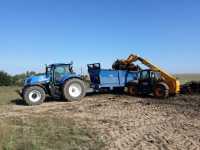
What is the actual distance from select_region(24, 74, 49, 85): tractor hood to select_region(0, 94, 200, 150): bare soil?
1320 mm

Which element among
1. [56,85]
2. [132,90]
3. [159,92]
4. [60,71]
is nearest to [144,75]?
[132,90]

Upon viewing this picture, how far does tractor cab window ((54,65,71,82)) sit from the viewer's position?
19750mm

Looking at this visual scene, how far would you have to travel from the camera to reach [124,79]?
21.7m

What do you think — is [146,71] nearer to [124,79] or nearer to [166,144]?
[124,79]

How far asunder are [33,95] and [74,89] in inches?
90.1

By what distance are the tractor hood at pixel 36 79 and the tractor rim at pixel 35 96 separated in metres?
0.56

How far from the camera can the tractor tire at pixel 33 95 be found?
→ 1877cm

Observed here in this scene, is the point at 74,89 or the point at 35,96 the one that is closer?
the point at 35,96

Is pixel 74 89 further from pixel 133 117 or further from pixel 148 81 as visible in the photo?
pixel 133 117

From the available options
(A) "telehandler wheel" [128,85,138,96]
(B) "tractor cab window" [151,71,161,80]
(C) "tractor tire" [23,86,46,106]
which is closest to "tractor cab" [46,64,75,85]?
(C) "tractor tire" [23,86,46,106]

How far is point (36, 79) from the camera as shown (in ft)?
63.4

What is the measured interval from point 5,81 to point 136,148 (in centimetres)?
3644

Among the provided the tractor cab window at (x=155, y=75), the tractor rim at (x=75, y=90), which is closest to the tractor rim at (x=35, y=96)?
the tractor rim at (x=75, y=90)

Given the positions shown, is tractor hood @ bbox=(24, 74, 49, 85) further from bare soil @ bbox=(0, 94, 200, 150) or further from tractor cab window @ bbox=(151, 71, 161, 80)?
tractor cab window @ bbox=(151, 71, 161, 80)
